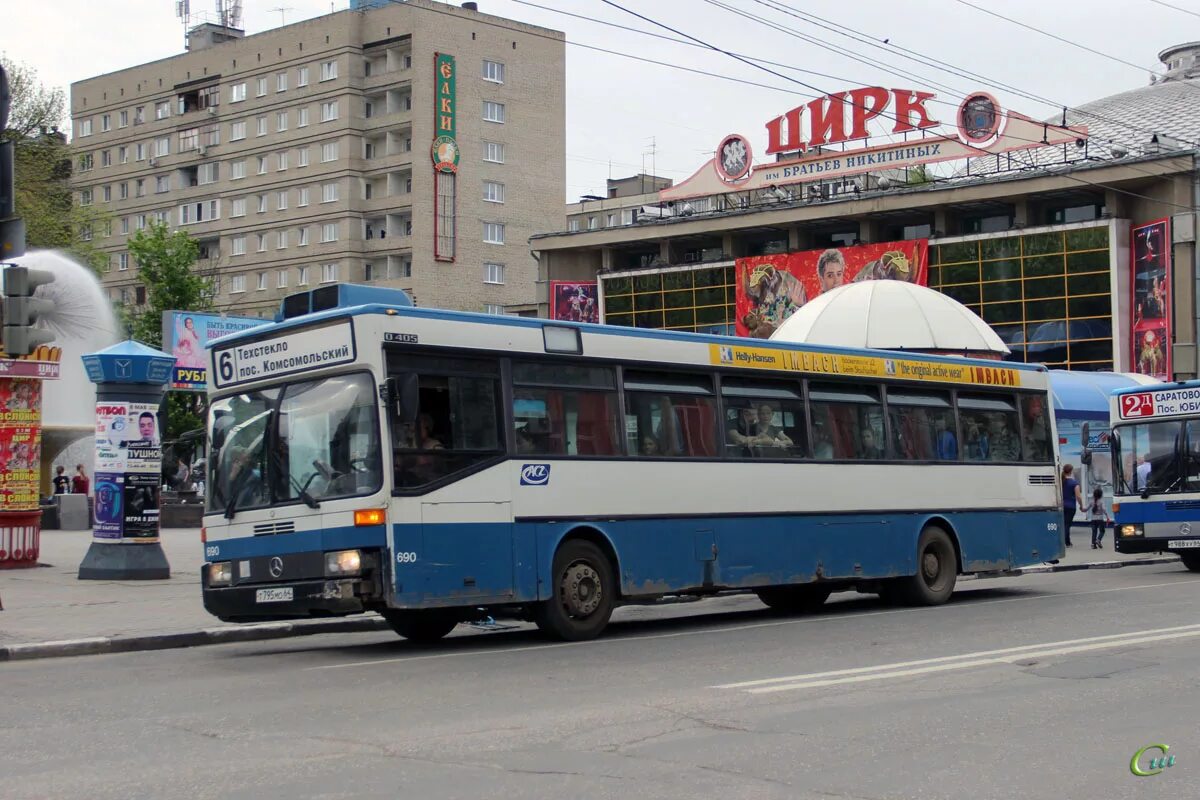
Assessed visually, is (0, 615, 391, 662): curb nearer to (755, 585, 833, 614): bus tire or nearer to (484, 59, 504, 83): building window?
(755, 585, 833, 614): bus tire

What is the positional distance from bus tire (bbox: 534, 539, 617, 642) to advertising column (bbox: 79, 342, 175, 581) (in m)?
9.67

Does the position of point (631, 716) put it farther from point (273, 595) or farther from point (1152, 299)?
point (1152, 299)

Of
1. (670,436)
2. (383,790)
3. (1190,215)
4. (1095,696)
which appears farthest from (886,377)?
(1190,215)

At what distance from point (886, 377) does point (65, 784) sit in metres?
12.9

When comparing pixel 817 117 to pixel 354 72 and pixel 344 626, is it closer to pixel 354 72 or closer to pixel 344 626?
pixel 354 72

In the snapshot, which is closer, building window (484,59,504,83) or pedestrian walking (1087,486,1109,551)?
pedestrian walking (1087,486,1109,551)

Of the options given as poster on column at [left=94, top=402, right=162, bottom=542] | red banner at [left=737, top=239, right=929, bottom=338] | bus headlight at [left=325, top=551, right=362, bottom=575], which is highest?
red banner at [left=737, top=239, right=929, bottom=338]

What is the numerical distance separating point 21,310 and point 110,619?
3799 millimetres

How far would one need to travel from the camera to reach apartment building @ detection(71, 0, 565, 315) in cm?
7750

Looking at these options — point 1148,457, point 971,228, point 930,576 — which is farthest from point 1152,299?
point 930,576

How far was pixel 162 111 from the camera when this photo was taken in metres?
90.9

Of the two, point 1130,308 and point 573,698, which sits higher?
point 1130,308

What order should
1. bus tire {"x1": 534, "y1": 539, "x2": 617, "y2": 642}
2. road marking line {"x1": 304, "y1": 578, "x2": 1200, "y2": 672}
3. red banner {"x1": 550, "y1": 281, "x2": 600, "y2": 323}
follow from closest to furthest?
road marking line {"x1": 304, "y1": 578, "x2": 1200, "y2": 672}, bus tire {"x1": 534, "y1": 539, "x2": 617, "y2": 642}, red banner {"x1": 550, "y1": 281, "x2": 600, "y2": 323}

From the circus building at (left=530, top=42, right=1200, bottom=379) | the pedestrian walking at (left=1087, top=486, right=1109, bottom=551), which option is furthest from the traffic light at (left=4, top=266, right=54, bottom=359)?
the circus building at (left=530, top=42, right=1200, bottom=379)
